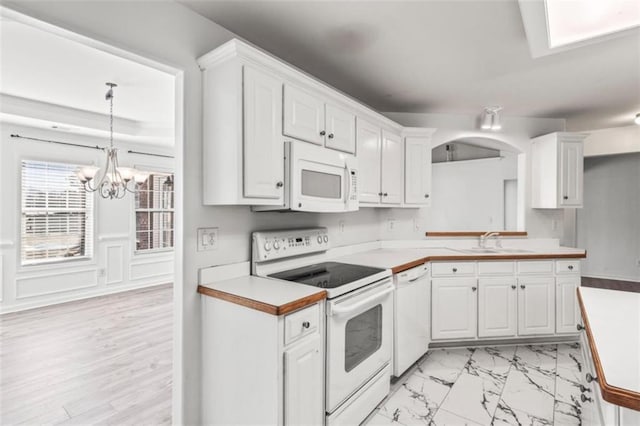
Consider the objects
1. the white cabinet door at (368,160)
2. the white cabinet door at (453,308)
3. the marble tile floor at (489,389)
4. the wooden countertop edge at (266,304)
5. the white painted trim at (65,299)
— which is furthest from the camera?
the white painted trim at (65,299)

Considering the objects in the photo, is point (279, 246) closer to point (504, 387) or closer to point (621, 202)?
point (504, 387)

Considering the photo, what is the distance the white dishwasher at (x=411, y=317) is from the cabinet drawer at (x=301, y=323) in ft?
3.14

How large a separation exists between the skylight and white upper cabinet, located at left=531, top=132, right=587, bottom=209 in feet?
6.78

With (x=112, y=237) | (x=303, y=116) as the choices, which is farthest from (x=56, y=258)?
(x=303, y=116)

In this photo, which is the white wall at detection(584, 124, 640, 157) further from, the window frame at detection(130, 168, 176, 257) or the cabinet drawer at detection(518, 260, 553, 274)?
the window frame at detection(130, 168, 176, 257)

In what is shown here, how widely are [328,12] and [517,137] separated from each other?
10.1 feet

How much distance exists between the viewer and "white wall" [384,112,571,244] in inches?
148

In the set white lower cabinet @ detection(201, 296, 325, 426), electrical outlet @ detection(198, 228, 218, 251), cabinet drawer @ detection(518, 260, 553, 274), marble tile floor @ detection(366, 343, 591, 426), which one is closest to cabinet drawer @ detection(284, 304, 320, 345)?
white lower cabinet @ detection(201, 296, 325, 426)

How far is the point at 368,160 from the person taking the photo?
2.80 meters

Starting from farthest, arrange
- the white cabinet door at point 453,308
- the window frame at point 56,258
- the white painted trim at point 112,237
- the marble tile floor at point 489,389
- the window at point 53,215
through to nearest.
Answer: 1. the white painted trim at point 112,237
2. the window at point 53,215
3. the window frame at point 56,258
4. the white cabinet door at point 453,308
5. the marble tile floor at point 489,389

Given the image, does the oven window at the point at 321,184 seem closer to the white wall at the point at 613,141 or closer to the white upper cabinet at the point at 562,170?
the white upper cabinet at the point at 562,170

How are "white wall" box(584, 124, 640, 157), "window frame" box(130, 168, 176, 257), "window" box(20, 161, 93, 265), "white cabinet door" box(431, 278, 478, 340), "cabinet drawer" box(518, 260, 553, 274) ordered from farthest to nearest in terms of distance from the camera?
"window frame" box(130, 168, 176, 257), "white wall" box(584, 124, 640, 157), "window" box(20, 161, 93, 265), "cabinet drawer" box(518, 260, 553, 274), "white cabinet door" box(431, 278, 478, 340)

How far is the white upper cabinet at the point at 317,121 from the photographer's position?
197 cm

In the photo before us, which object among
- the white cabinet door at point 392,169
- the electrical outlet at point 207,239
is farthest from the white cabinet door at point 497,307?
the electrical outlet at point 207,239
